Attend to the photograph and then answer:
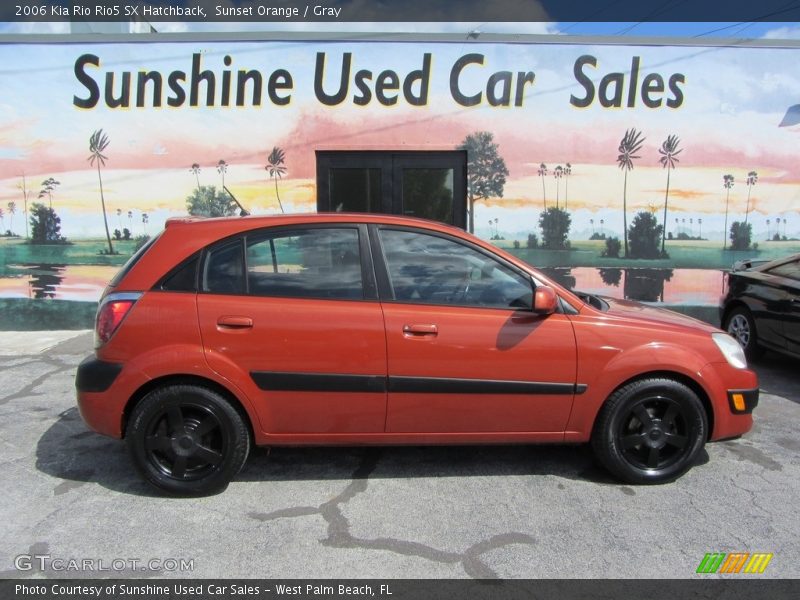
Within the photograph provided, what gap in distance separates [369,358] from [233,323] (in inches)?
31.1

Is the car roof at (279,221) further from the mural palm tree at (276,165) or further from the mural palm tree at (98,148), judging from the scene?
the mural palm tree at (98,148)

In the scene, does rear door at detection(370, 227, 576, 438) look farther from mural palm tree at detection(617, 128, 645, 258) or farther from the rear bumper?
mural palm tree at detection(617, 128, 645, 258)

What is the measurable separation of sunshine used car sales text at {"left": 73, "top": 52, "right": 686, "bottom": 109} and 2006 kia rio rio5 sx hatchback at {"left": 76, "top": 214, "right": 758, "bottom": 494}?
16.3 feet

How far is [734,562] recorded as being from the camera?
2936 mm

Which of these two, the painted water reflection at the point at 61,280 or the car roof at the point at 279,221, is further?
the painted water reflection at the point at 61,280

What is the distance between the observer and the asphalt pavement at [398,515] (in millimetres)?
2914

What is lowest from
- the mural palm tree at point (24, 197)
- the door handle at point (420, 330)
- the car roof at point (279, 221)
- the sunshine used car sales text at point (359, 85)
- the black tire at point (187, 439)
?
the black tire at point (187, 439)

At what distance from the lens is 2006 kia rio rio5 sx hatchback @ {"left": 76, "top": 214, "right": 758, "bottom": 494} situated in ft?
11.3

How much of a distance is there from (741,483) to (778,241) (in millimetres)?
5965

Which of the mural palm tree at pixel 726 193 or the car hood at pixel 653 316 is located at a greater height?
the mural palm tree at pixel 726 193

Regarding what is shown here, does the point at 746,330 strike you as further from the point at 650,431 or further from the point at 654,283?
the point at 650,431

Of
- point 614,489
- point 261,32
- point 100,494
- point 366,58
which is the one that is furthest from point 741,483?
point 261,32

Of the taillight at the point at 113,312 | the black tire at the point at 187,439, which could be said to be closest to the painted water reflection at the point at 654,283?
the black tire at the point at 187,439

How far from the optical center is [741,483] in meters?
3.78
